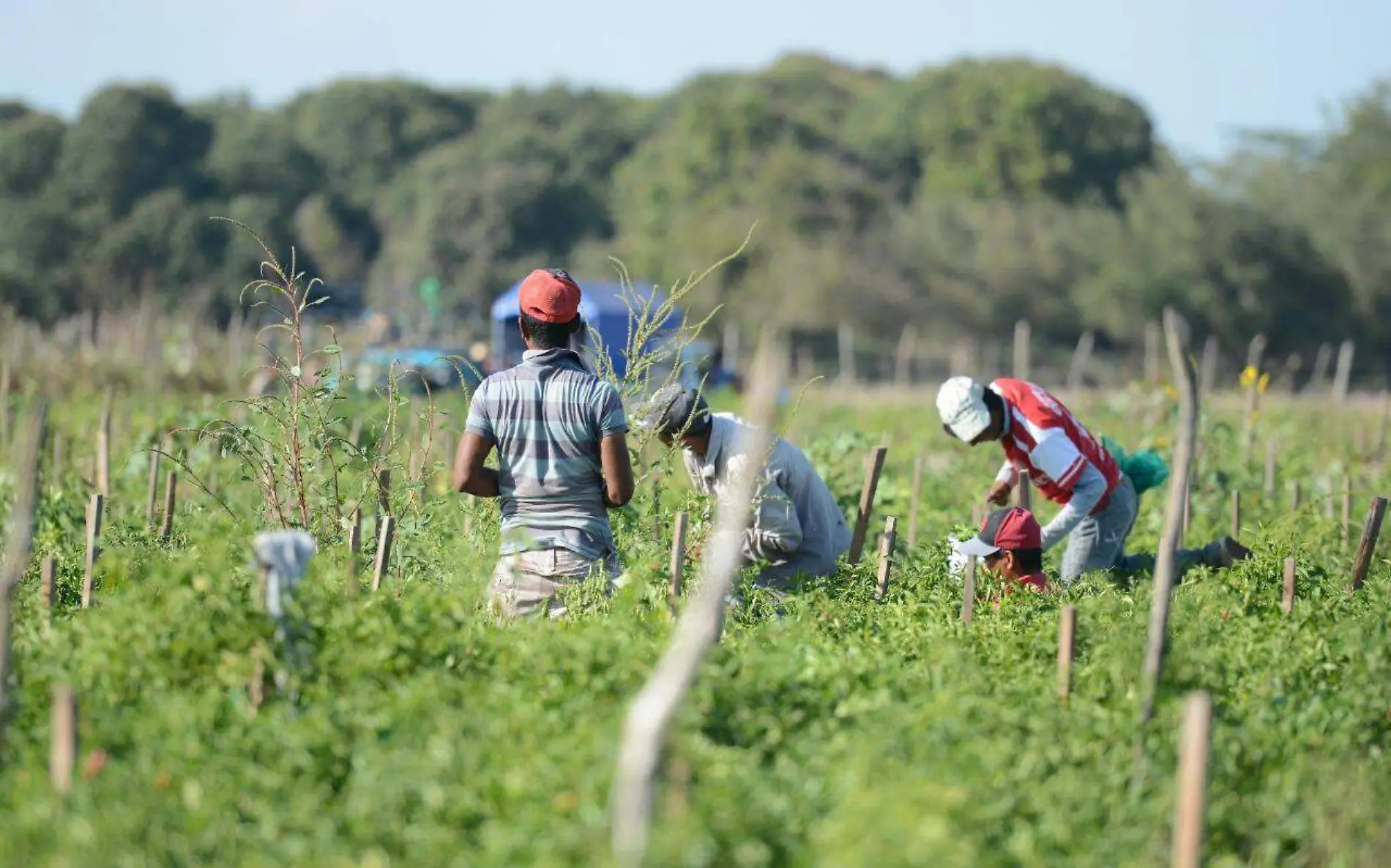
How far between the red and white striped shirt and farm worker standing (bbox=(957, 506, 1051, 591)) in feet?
1.30

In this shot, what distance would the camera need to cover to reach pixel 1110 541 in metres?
6.96

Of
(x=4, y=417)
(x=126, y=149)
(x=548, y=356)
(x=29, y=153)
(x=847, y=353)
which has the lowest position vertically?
(x=847, y=353)

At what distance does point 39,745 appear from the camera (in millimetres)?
3896

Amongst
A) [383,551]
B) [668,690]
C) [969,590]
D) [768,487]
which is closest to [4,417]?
[383,551]

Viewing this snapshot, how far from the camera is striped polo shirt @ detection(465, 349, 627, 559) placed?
17.2ft

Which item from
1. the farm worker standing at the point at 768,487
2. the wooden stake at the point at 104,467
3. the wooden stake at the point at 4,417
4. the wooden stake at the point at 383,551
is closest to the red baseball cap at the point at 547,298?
the farm worker standing at the point at 768,487

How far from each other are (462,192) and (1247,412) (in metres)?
39.1

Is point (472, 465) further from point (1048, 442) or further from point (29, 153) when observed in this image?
point (29, 153)

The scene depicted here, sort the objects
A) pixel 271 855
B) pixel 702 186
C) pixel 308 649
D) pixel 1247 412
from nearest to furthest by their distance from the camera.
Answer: pixel 271 855, pixel 308 649, pixel 1247 412, pixel 702 186

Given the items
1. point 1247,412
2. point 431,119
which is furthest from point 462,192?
point 1247,412

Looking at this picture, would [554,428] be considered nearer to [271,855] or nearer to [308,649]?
[308,649]

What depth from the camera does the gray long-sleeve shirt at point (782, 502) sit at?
6.08 m

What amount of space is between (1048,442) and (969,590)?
1247mm

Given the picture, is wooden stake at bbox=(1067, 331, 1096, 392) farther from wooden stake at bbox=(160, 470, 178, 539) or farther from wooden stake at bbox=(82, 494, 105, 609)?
wooden stake at bbox=(82, 494, 105, 609)
